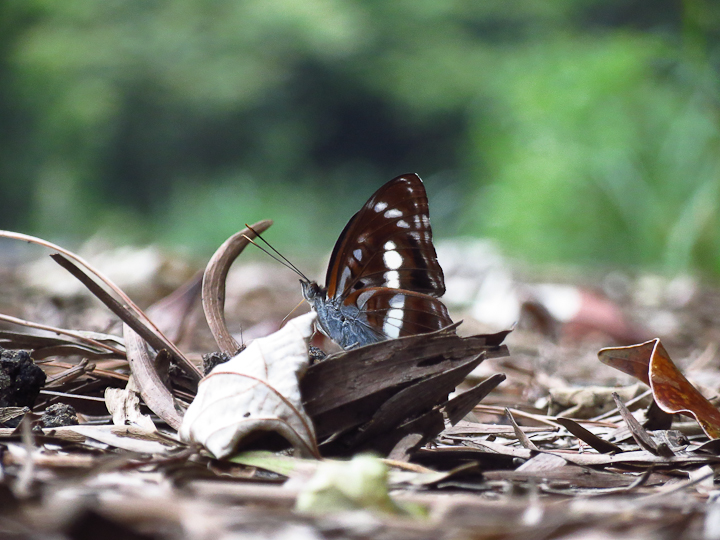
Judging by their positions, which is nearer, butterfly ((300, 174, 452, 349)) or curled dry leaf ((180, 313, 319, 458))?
curled dry leaf ((180, 313, 319, 458))

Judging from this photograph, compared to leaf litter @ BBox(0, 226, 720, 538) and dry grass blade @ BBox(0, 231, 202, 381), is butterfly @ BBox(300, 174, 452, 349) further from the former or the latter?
Answer: dry grass blade @ BBox(0, 231, 202, 381)

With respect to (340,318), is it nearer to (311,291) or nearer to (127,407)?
(311,291)

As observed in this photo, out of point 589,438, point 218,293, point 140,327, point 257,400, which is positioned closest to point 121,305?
point 140,327

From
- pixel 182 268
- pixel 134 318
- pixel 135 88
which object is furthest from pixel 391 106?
pixel 134 318

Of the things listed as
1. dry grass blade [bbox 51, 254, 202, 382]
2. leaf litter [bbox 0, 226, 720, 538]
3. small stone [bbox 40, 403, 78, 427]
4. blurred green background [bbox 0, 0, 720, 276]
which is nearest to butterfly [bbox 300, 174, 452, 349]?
leaf litter [bbox 0, 226, 720, 538]

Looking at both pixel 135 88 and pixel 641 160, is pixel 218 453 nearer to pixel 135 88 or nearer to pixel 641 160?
pixel 641 160

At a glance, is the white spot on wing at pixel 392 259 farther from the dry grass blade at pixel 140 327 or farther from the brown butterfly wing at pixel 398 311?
the dry grass blade at pixel 140 327
